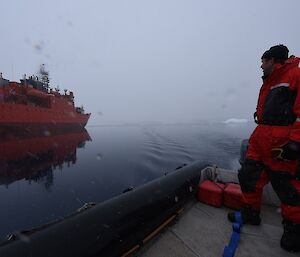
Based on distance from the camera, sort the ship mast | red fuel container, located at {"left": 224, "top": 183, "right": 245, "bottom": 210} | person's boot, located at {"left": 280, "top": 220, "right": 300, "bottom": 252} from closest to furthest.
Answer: person's boot, located at {"left": 280, "top": 220, "right": 300, "bottom": 252}
red fuel container, located at {"left": 224, "top": 183, "right": 245, "bottom": 210}
the ship mast

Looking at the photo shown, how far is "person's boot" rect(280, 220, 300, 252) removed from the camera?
6.80 feet

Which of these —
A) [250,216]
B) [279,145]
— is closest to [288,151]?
[279,145]


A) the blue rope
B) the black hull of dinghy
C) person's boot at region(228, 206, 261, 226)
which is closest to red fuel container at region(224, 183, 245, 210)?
person's boot at region(228, 206, 261, 226)

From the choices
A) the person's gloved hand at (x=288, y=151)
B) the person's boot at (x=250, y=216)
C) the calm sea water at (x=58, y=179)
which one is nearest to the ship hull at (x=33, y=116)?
the calm sea water at (x=58, y=179)

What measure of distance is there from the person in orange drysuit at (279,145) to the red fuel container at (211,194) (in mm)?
512

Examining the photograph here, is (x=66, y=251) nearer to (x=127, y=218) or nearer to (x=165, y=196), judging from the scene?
(x=127, y=218)

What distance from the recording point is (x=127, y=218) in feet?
6.91

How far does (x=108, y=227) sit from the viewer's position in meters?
1.90

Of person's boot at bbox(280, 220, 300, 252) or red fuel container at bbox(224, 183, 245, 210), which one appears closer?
person's boot at bbox(280, 220, 300, 252)

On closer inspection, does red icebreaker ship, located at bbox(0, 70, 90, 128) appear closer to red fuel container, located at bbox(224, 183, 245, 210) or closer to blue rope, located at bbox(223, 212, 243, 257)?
red fuel container, located at bbox(224, 183, 245, 210)

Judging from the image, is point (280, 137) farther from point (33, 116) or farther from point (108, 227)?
point (33, 116)

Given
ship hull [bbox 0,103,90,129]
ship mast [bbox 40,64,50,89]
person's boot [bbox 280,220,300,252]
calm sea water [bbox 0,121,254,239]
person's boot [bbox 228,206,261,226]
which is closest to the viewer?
person's boot [bbox 280,220,300,252]

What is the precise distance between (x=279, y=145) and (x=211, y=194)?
1.37 meters

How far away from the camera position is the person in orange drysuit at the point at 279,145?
6.86 ft
